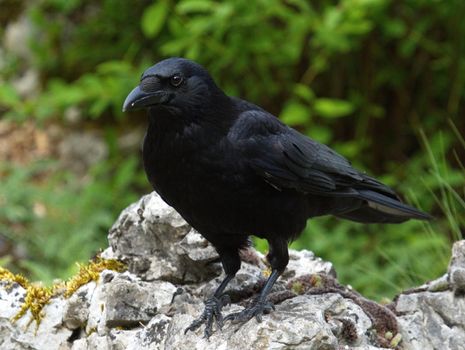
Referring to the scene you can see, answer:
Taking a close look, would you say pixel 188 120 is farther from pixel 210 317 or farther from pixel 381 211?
pixel 381 211

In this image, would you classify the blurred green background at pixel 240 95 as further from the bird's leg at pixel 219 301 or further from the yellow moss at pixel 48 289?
the bird's leg at pixel 219 301

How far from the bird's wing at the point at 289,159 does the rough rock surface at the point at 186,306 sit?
1.62 ft

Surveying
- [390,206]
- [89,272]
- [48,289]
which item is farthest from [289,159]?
[48,289]

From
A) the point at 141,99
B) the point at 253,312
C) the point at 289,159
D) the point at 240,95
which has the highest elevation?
the point at 240,95

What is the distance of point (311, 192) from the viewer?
394 cm

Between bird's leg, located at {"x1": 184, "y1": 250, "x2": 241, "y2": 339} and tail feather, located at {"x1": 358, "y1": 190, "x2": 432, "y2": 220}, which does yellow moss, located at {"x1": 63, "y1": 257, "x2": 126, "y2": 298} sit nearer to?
bird's leg, located at {"x1": 184, "y1": 250, "x2": 241, "y2": 339}

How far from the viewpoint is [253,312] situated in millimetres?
3475

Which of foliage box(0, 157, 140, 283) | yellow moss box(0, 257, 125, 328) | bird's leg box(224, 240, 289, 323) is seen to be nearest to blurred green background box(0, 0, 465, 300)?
foliage box(0, 157, 140, 283)

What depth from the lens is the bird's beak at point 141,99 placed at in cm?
345

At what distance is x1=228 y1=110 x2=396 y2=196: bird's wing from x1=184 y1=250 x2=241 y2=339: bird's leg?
43 centimetres

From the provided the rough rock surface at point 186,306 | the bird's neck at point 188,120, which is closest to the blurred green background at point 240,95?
the rough rock surface at point 186,306

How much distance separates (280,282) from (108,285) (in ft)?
2.95

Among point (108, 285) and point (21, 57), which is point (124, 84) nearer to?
point (21, 57)

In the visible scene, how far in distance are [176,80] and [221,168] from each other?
419 millimetres
